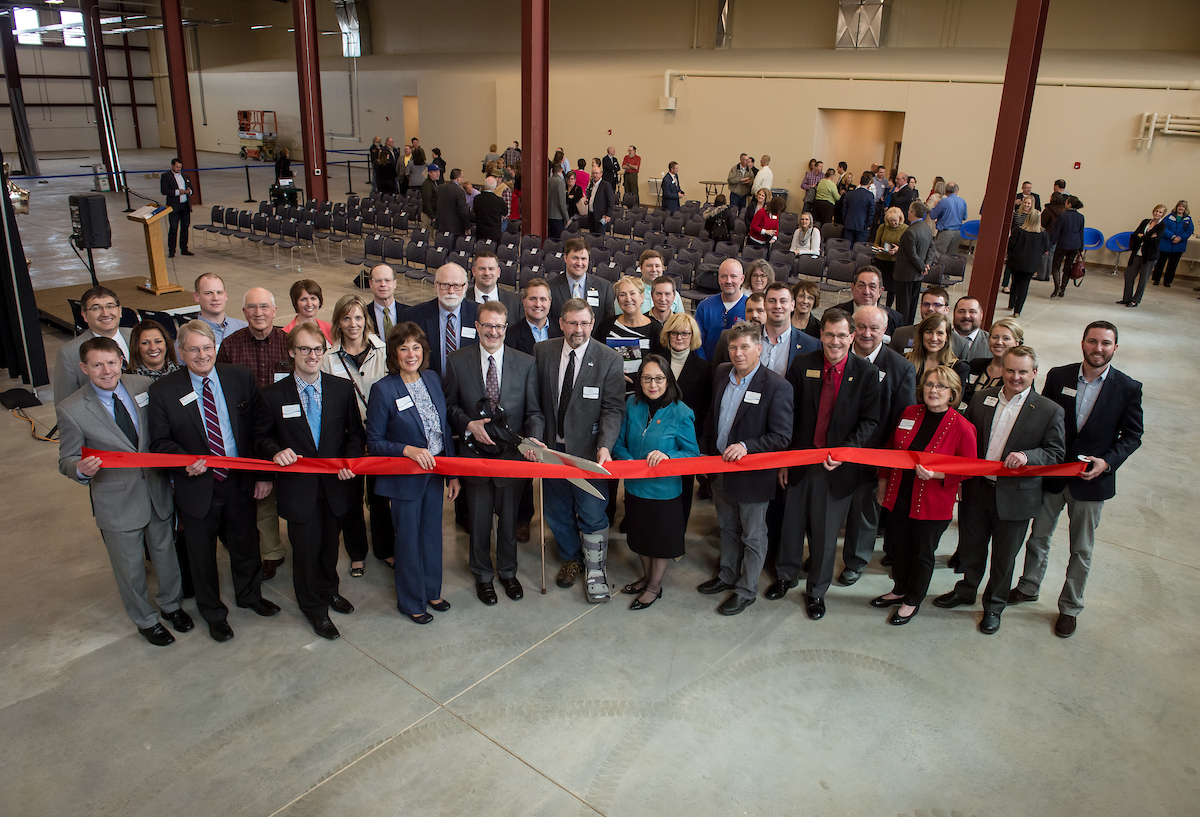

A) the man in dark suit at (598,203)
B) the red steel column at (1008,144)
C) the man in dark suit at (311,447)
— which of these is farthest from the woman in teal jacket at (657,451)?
the man in dark suit at (598,203)

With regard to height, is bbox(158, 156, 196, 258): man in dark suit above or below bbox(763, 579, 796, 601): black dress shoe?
above

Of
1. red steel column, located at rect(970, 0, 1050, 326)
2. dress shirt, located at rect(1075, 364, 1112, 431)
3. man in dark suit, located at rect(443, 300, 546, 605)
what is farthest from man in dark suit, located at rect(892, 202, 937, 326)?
man in dark suit, located at rect(443, 300, 546, 605)

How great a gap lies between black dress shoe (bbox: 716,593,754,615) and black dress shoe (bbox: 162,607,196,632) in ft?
9.69

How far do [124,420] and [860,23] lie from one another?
2126cm

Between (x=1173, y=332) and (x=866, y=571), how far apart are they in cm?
900

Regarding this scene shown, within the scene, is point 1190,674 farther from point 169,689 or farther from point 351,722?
point 169,689

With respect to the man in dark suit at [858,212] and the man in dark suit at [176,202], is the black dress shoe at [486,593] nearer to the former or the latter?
the man in dark suit at [858,212]

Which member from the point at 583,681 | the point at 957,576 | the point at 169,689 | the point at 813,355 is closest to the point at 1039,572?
the point at 957,576

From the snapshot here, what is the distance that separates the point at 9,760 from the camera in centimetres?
346

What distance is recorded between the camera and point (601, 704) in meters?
3.84

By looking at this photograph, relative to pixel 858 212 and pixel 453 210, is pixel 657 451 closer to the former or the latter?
pixel 453 210

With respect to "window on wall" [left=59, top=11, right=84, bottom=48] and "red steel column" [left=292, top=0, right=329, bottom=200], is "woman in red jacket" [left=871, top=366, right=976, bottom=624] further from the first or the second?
"window on wall" [left=59, top=11, right=84, bottom=48]

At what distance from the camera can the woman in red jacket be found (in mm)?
4168

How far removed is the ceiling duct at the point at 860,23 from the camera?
66.0 ft
